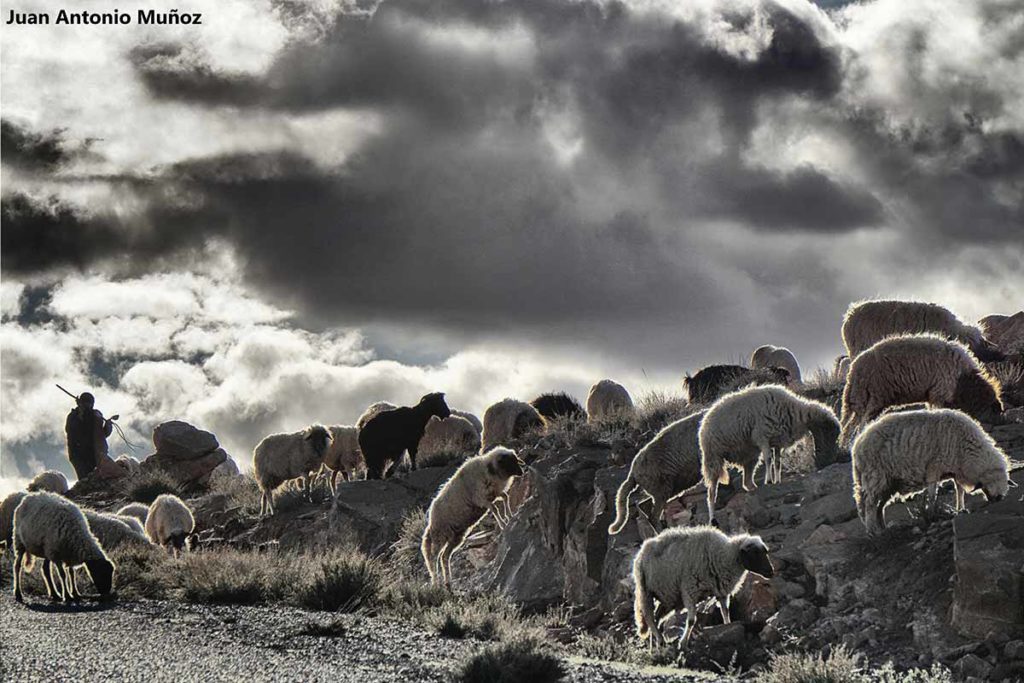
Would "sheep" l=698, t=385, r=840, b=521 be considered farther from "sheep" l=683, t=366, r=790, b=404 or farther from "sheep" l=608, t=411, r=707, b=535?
"sheep" l=683, t=366, r=790, b=404

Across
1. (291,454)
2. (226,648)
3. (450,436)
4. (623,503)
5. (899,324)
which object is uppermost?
(899,324)

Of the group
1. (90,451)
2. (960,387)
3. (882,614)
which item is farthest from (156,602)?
(90,451)

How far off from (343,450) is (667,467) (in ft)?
49.9

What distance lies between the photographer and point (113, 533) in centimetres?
2350

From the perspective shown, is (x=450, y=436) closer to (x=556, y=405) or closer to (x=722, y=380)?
(x=556, y=405)

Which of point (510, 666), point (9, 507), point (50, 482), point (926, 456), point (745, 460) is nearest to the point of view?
point (510, 666)

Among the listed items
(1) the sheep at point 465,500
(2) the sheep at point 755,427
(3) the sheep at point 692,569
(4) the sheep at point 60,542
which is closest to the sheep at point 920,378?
(2) the sheep at point 755,427

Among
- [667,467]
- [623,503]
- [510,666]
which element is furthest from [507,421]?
[510,666]

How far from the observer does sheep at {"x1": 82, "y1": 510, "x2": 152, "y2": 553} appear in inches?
915

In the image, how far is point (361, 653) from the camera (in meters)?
11.2

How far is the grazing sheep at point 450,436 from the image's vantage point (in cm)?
3225

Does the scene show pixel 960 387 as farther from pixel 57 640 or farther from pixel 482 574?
pixel 57 640

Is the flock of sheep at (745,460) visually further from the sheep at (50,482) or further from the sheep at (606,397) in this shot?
the sheep at (50,482)

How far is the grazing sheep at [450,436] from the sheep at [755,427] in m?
15.9
